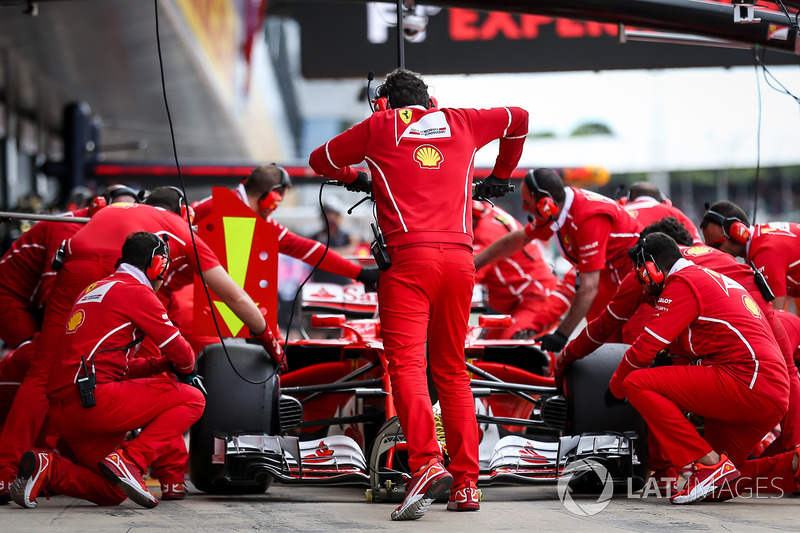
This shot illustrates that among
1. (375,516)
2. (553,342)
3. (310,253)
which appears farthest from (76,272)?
(553,342)

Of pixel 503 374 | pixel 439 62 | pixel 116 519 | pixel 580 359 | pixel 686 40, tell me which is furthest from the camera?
pixel 439 62

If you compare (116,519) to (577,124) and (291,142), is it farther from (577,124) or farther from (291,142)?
(577,124)

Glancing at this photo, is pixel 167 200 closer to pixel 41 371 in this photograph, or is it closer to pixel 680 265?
pixel 41 371

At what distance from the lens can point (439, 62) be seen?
31.9 feet

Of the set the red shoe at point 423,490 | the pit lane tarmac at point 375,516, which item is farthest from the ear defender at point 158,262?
the red shoe at point 423,490

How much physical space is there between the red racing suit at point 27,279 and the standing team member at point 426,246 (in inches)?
Result: 83.2

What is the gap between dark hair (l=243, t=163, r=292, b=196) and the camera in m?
7.12

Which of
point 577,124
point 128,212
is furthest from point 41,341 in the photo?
point 577,124

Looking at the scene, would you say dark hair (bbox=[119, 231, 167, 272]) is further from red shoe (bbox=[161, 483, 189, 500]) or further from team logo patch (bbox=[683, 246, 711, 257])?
team logo patch (bbox=[683, 246, 711, 257])

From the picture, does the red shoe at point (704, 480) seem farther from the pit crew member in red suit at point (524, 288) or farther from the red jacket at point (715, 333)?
the pit crew member in red suit at point (524, 288)

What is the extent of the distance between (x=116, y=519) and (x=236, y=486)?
3.89 feet

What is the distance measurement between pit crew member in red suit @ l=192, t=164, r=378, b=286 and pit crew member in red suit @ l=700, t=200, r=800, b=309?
2.15 m

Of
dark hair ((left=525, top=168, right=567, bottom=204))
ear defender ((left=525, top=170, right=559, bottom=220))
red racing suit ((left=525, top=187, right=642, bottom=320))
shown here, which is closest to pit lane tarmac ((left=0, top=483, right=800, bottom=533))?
red racing suit ((left=525, top=187, right=642, bottom=320))

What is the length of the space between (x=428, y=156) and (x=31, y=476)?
7.36 ft
